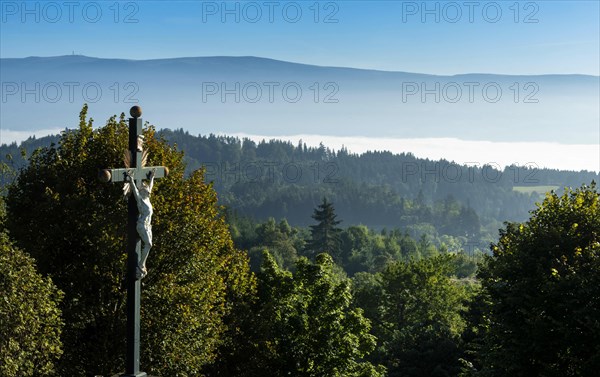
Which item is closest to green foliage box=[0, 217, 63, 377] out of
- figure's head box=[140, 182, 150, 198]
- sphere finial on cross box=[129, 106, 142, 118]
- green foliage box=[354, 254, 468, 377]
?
figure's head box=[140, 182, 150, 198]

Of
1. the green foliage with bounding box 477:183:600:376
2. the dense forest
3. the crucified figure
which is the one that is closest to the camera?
the crucified figure

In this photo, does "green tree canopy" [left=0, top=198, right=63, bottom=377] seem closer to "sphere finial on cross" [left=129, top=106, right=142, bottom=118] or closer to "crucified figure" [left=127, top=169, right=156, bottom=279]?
"crucified figure" [left=127, top=169, right=156, bottom=279]

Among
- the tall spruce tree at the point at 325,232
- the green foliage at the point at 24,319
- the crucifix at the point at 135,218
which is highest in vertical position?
the crucifix at the point at 135,218

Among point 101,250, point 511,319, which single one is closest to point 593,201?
point 511,319

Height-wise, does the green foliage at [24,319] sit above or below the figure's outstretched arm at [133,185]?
below

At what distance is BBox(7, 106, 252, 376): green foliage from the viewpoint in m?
29.3

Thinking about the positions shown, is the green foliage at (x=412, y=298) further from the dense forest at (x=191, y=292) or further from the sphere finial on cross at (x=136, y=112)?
the sphere finial on cross at (x=136, y=112)

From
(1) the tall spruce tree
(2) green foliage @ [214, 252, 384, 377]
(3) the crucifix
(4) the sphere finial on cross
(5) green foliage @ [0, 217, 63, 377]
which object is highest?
(4) the sphere finial on cross

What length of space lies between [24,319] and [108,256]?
5271mm

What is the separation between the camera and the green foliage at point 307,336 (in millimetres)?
35781

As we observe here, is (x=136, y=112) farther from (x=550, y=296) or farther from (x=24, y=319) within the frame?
(x=550, y=296)

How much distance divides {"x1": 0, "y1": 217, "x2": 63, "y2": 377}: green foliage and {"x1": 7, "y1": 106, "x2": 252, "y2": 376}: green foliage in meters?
3.03

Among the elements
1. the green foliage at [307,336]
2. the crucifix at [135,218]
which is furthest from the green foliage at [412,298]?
the crucifix at [135,218]

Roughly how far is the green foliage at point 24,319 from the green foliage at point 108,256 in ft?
9.95
